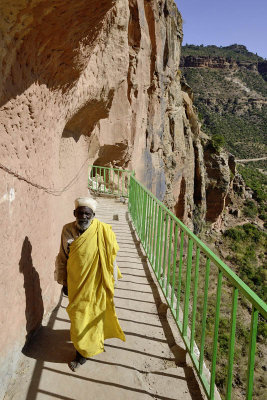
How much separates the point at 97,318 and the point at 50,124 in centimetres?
177

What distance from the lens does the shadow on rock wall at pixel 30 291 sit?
2637 mm

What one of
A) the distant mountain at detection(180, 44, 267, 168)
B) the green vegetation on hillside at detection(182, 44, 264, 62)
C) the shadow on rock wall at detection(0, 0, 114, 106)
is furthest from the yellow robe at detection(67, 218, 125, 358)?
the green vegetation on hillside at detection(182, 44, 264, 62)

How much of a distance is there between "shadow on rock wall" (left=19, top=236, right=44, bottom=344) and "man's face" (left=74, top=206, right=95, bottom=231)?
47 centimetres

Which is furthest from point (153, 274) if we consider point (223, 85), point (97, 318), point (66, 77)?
point (223, 85)

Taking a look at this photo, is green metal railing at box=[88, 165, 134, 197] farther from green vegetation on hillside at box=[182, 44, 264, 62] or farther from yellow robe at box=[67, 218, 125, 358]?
green vegetation on hillside at box=[182, 44, 264, 62]

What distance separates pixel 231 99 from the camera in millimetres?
71375

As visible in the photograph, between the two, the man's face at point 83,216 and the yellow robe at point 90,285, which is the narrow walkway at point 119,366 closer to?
the yellow robe at point 90,285

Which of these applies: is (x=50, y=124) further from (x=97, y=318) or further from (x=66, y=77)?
(x=97, y=318)

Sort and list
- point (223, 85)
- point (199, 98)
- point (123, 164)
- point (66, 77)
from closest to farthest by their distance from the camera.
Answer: point (66, 77) < point (123, 164) < point (199, 98) < point (223, 85)

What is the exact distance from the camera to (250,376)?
158 centimetres

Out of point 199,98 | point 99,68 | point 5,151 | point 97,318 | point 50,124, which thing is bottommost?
point 97,318

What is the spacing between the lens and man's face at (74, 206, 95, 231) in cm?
257

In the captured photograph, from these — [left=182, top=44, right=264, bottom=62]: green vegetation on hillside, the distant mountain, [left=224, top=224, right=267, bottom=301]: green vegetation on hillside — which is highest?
[left=182, top=44, right=264, bottom=62]: green vegetation on hillside

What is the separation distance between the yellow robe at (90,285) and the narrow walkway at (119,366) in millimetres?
207
